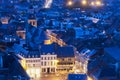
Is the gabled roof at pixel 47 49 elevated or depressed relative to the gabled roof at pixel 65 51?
elevated

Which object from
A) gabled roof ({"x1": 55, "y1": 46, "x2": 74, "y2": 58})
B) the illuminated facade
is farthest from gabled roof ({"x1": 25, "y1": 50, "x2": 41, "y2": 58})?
gabled roof ({"x1": 55, "y1": 46, "x2": 74, "y2": 58})

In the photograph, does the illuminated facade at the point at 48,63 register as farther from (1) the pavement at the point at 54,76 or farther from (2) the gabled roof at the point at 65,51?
(1) the pavement at the point at 54,76

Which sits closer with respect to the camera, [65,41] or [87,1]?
[65,41]

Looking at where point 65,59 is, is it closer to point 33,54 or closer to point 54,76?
point 54,76

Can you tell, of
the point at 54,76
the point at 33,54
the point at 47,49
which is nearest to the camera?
the point at 54,76

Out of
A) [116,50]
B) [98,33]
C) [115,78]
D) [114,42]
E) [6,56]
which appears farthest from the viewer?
[98,33]

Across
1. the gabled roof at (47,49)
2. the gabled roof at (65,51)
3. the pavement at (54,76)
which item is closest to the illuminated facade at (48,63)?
the gabled roof at (47,49)

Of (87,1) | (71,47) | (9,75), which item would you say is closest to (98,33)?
(71,47)

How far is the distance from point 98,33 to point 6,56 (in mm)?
13878

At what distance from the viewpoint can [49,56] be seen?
26719 millimetres

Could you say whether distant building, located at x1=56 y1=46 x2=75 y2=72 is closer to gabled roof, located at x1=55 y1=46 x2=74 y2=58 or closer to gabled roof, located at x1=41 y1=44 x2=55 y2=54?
gabled roof, located at x1=55 y1=46 x2=74 y2=58

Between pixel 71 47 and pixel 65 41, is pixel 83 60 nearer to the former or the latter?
pixel 71 47

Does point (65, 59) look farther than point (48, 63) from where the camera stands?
Yes

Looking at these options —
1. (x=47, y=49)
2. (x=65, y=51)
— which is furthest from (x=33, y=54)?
(x=65, y=51)
